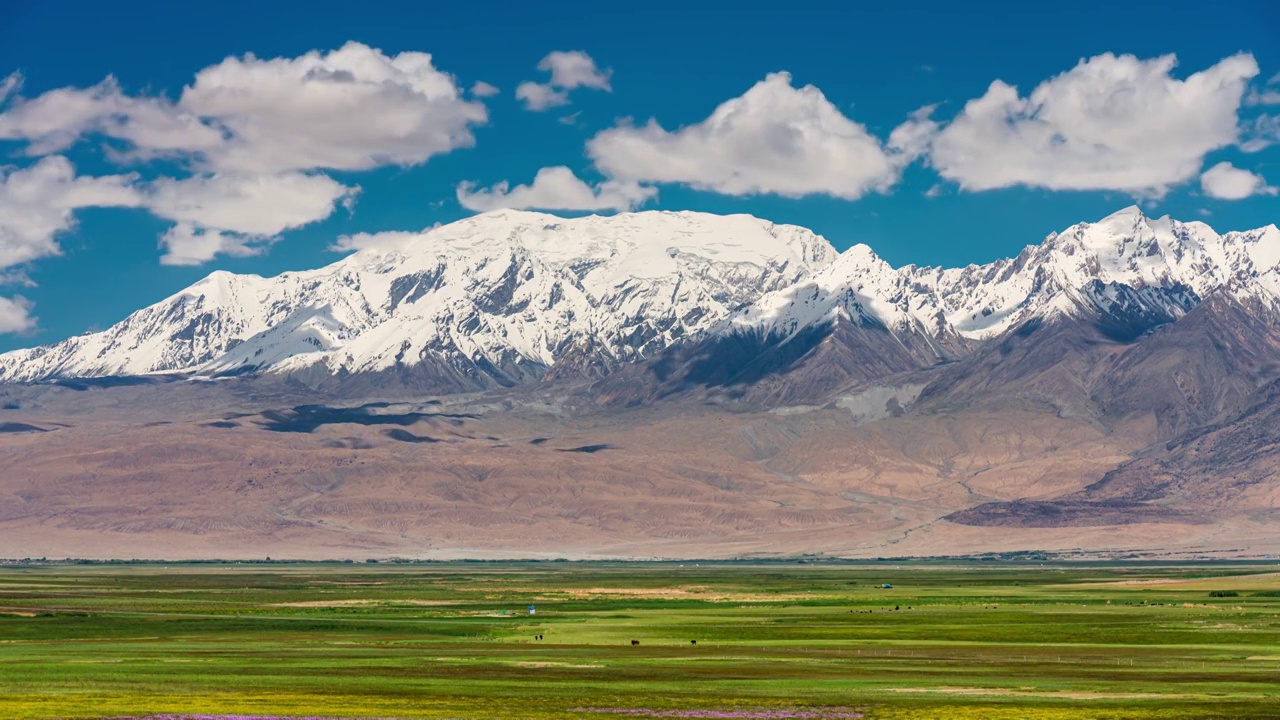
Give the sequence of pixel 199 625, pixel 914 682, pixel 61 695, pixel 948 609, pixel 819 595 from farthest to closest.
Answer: pixel 819 595 → pixel 948 609 → pixel 199 625 → pixel 914 682 → pixel 61 695

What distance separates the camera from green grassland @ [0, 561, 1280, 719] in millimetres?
82062

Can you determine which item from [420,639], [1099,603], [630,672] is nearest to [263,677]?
[630,672]

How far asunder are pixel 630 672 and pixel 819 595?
101 m

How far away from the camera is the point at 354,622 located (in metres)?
142

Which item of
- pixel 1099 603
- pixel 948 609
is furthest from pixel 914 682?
pixel 1099 603

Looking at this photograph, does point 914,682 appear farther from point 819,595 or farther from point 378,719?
point 819,595

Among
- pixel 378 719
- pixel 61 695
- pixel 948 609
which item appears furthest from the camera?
pixel 948 609

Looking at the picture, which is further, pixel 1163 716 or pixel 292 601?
pixel 292 601

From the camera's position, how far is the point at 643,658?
10650 cm

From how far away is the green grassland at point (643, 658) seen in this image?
8206 cm

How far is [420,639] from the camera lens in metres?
124

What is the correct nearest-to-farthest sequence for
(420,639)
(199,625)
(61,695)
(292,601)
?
(61,695) < (420,639) < (199,625) < (292,601)

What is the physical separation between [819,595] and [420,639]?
80459 mm

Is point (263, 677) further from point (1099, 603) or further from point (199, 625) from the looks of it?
point (1099, 603)
